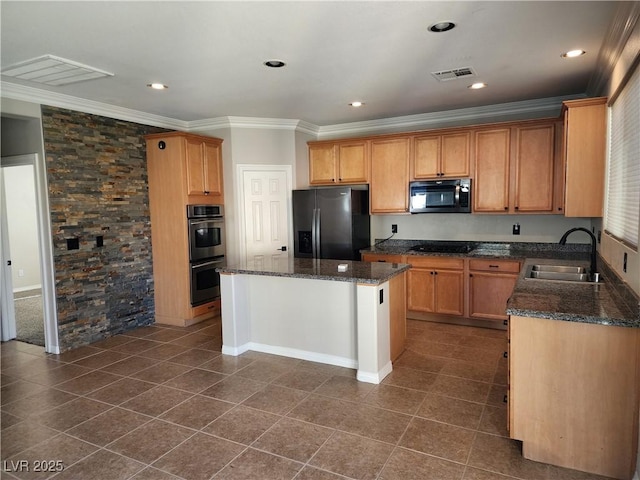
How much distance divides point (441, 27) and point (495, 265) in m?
2.81

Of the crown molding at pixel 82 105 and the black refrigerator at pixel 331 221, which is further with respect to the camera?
the black refrigerator at pixel 331 221

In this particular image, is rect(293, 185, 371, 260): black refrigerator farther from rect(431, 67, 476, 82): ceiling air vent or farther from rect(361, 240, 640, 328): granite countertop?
rect(361, 240, 640, 328): granite countertop

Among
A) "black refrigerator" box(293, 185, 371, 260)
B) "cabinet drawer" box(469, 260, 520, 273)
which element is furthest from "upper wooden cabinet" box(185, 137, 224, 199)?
"cabinet drawer" box(469, 260, 520, 273)

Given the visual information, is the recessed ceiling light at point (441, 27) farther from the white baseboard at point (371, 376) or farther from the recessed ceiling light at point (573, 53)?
the white baseboard at point (371, 376)

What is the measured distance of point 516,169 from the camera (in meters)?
4.66

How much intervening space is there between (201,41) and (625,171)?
9.61 feet

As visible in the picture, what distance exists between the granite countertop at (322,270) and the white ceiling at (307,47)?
173cm

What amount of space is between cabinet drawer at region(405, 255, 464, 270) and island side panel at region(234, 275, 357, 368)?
5.45 ft

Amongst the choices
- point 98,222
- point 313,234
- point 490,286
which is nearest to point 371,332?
point 490,286

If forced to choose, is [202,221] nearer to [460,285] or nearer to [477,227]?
[460,285]

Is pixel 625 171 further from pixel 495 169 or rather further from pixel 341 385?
pixel 341 385

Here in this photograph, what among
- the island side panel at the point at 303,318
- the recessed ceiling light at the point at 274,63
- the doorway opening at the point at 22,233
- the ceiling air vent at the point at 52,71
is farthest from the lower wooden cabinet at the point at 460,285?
the doorway opening at the point at 22,233

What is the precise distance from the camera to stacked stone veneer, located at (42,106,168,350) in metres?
4.22

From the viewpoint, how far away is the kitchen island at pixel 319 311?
11.2 ft
